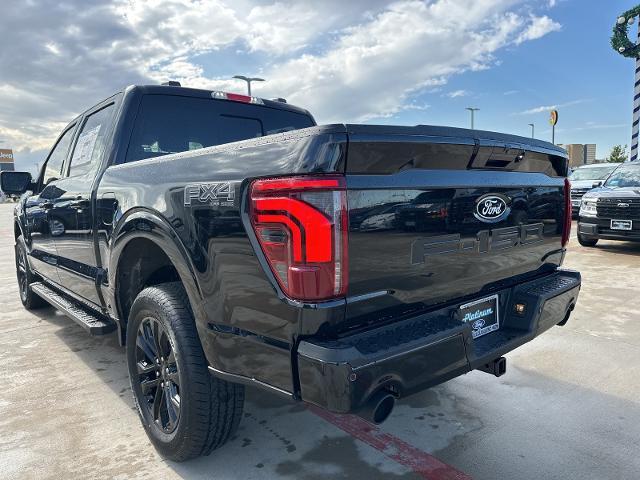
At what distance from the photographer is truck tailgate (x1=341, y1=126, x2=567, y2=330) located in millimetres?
1778

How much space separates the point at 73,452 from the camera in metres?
2.57

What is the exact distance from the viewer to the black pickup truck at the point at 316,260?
169 centimetres

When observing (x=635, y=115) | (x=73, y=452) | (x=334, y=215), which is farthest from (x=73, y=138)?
(x=635, y=115)

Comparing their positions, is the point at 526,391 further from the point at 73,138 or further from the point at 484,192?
the point at 73,138

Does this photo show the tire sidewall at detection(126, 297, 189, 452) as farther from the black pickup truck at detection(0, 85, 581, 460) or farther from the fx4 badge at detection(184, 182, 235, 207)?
the fx4 badge at detection(184, 182, 235, 207)

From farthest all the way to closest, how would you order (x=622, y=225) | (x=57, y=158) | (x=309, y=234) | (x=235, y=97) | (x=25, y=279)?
(x=622, y=225) < (x=25, y=279) < (x=57, y=158) < (x=235, y=97) < (x=309, y=234)

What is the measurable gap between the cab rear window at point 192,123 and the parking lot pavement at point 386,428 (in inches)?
67.2

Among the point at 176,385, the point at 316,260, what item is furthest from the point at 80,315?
the point at 316,260

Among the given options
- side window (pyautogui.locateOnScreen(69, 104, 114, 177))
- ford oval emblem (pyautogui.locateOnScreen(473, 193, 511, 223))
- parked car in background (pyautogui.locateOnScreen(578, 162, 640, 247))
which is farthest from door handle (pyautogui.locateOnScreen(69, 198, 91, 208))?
parked car in background (pyautogui.locateOnScreen(578, 162, 640, 247))

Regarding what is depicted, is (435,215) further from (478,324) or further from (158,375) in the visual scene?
(158,375)

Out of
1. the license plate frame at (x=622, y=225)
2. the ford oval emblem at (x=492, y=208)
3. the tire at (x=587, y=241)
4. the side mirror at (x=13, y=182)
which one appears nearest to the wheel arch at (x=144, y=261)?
the ford oval emblem at (x=492, y=208)

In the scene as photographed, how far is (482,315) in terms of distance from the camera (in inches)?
93.4

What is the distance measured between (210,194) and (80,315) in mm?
2112

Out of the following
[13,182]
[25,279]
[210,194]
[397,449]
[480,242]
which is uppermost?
[13,182]
